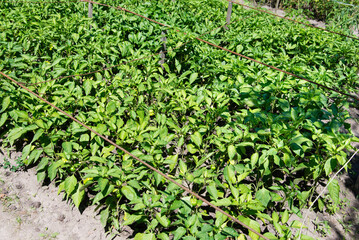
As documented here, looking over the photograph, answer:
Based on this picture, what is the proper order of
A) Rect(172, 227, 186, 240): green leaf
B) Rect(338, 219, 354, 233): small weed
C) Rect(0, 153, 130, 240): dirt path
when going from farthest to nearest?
Rect(338, 219, 354, 233): small weed < Rect(0, 153, 130, 240): dirt path < Rect(172, 227, 186, 240): green leaf

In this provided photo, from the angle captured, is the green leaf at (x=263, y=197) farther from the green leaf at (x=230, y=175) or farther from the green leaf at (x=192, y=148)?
the green leaf at (x=192, y=148)

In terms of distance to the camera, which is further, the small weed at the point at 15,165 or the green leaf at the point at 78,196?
the small weed at the point at 15,165

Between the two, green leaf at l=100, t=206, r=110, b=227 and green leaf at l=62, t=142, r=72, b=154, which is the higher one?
green leaf at l=62, t=142, r=72, b=154

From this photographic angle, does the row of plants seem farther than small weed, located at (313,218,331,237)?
No

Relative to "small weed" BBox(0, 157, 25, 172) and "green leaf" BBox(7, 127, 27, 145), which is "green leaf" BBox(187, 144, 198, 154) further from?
"small weed" BBox(0, 157, 25, 172)

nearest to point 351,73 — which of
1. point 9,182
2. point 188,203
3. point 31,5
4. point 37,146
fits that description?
point 188,203

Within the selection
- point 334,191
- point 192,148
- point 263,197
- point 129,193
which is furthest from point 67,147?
point 334,191

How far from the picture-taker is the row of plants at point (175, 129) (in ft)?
6.48

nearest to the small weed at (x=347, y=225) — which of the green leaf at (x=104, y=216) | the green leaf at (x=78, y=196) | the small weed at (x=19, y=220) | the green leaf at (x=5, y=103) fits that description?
the green leaf at (x=104, y=216)

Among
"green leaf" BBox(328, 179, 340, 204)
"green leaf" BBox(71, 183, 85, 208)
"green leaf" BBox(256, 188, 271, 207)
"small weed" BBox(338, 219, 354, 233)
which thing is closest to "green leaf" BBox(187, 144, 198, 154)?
"green leaf" BBox(256, 188, 271, 207)

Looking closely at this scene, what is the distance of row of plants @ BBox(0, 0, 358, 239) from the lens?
1977 millimetres

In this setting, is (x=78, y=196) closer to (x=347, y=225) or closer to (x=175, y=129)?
(x=175, y=129)

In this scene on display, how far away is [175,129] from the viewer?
8.11ft

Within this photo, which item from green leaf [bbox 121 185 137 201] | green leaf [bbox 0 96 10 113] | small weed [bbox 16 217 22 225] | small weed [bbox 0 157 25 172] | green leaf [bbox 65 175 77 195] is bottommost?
small weed [bbox 16 217 22 225]
